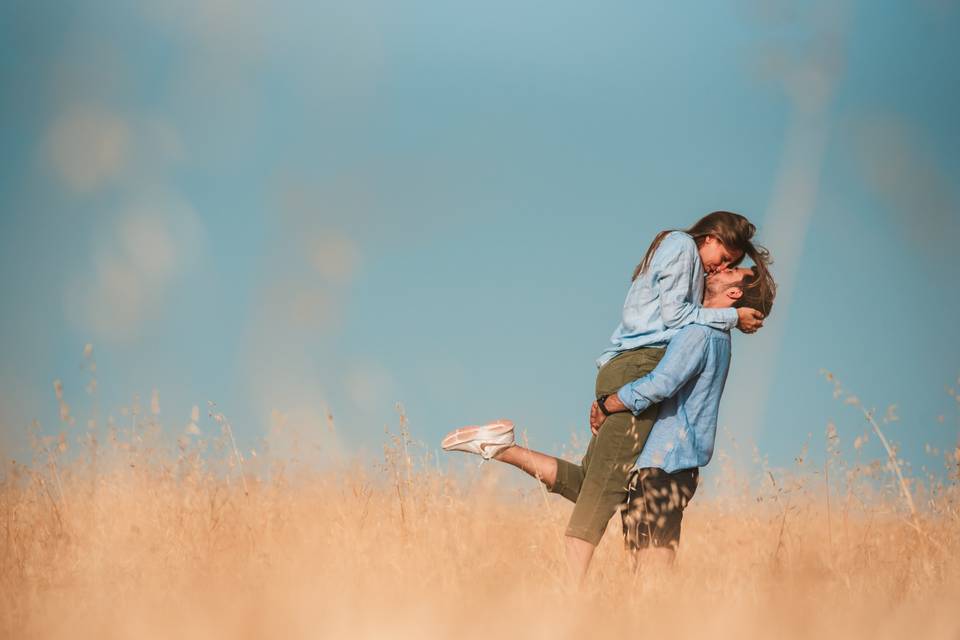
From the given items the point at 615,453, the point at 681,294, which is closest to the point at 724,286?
the point at 681,294

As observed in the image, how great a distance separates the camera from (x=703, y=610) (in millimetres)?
3324

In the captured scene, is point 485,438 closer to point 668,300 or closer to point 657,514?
point 657,514

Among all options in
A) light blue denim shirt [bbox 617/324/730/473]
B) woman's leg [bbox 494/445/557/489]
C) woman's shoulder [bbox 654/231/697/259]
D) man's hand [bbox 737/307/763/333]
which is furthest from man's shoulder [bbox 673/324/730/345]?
woman's leg [bbox 494/445/557/489]

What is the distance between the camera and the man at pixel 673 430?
12.4 ft

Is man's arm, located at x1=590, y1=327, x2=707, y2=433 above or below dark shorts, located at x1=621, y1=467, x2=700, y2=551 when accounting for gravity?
above

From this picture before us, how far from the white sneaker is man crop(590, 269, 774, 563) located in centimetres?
45

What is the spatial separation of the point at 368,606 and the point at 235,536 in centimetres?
118

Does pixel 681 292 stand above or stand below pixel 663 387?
above

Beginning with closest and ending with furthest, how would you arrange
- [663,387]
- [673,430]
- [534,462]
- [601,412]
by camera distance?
[663,387], [673,430], [601,412], [534,462]

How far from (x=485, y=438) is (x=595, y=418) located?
487 mm

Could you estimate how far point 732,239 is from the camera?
13.1ft

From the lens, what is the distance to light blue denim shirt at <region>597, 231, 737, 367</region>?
3.80 meters

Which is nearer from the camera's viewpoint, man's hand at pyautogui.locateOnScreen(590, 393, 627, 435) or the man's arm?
the man's arm

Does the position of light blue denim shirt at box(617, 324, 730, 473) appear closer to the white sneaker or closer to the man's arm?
the man's arm
